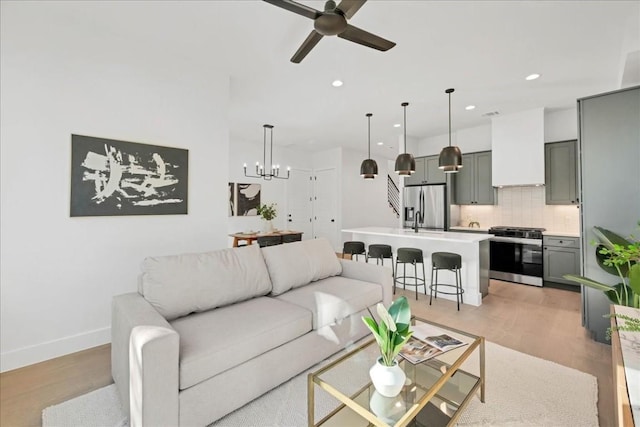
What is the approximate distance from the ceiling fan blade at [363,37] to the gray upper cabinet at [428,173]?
4.04 metres

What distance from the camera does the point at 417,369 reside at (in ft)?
5.42

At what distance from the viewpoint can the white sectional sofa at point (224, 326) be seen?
143 centimetres

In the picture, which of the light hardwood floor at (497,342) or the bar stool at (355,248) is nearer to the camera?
the light hardwood floor at (497,342)

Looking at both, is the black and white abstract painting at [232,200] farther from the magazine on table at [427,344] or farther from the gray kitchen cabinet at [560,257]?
the gray kitchen cabinet at [560,257]

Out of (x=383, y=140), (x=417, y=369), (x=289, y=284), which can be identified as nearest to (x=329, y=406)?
(x=417, y=369)

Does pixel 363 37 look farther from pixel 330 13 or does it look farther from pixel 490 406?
pixel 490 406

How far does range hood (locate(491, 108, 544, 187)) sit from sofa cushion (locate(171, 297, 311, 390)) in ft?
14.4

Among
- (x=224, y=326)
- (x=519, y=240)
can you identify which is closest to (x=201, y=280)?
(x=224, y=326)

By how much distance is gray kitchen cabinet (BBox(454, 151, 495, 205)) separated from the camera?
17.0 ft

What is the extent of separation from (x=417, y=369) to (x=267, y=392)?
0.99 metres

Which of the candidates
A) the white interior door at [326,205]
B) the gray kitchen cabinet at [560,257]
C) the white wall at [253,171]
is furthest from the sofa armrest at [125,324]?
the white interior door at [326,205]

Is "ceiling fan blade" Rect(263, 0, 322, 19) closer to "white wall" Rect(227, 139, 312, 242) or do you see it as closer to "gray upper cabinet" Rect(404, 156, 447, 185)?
"white wall" Rect(227, 139, 312, 242)

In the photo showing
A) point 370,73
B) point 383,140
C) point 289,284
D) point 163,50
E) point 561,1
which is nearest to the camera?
point 561,1

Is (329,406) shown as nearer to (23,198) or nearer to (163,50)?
(23,198)
